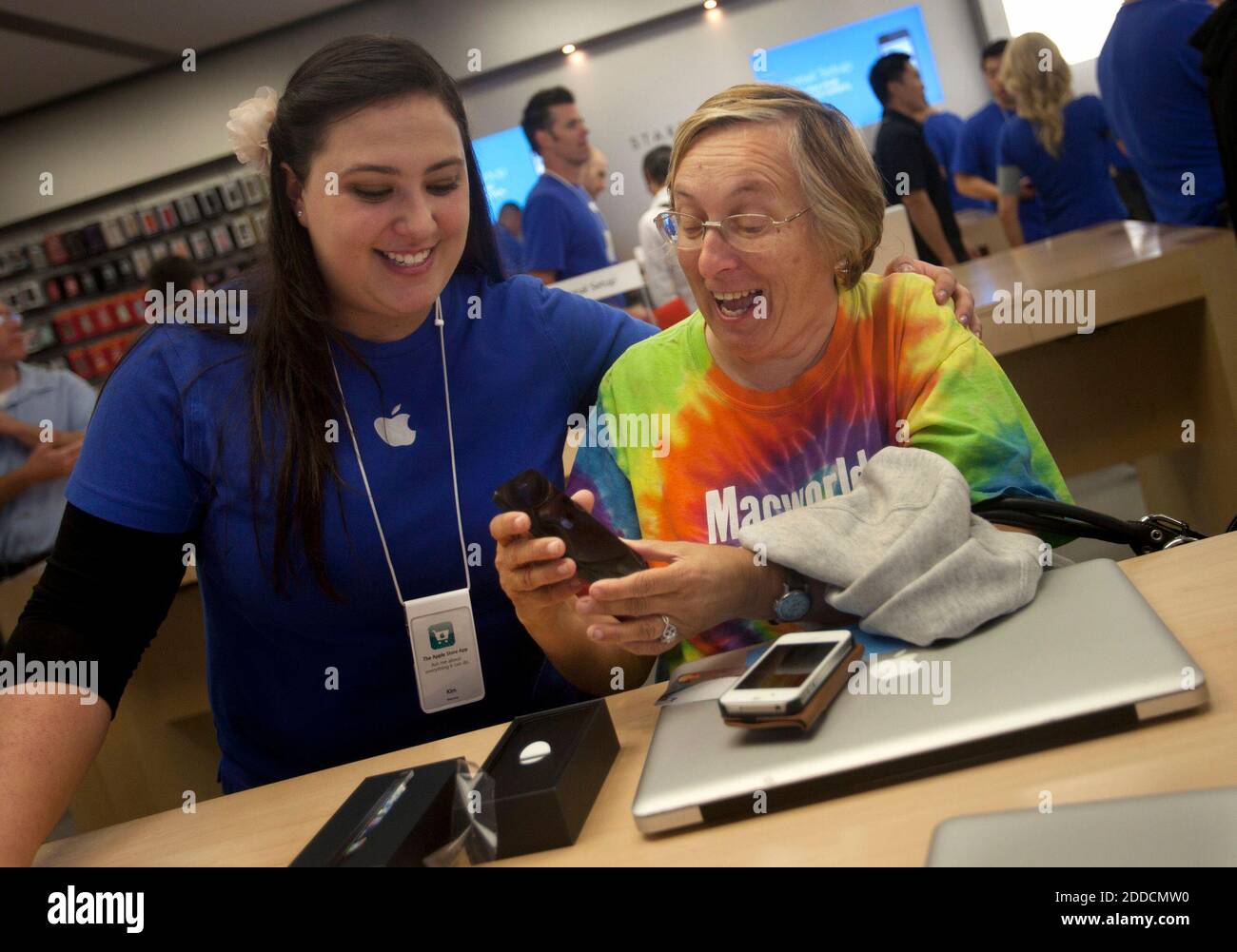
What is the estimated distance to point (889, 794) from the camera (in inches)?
35.4

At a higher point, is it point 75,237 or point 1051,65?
point 75,237

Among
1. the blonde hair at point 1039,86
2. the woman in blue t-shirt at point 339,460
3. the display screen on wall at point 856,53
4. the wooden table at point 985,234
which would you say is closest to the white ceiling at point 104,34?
the display screen on wall at point 856,53

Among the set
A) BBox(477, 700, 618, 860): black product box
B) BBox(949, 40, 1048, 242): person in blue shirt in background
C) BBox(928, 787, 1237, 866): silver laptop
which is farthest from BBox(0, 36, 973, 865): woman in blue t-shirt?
BBox(949, 40, 1048, 242): person in blue shirt in background

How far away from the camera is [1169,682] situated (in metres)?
0.87

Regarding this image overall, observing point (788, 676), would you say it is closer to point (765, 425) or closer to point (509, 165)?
point (765, 425)

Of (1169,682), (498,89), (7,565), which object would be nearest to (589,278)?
(7,565)

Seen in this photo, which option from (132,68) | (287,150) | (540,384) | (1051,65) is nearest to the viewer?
(287,150)

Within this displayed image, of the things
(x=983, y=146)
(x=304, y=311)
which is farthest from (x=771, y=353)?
(x=983, y=146)

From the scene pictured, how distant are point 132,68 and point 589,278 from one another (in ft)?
17.9

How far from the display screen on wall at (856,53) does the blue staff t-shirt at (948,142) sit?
0.29 meters

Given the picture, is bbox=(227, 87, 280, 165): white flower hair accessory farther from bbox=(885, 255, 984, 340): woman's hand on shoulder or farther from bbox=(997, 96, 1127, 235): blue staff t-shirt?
bbox=(997, 96, 1127, 235): blue staff t-shirt

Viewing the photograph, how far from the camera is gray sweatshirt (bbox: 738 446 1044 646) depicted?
1104 millimetres
